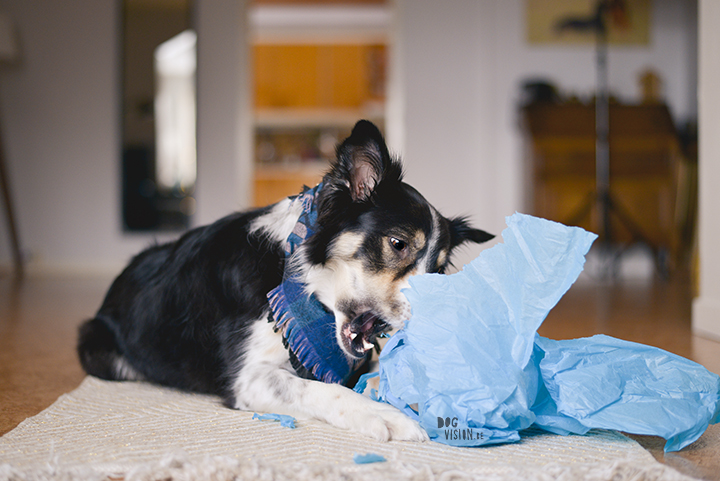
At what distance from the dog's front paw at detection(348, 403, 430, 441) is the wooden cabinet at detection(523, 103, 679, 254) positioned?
14.8 feet

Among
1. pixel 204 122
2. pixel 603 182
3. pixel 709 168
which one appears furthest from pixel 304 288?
pixel 204 122

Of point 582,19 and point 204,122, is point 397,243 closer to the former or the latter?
point 204,122

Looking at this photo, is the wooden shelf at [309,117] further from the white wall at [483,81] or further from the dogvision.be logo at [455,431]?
the dogvision.be logo at [455,431]

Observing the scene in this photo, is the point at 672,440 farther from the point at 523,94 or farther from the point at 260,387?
the point at 523,94

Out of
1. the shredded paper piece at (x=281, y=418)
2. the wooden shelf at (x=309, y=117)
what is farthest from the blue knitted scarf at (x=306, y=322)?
the wooden shelf at (x=309, y=117)

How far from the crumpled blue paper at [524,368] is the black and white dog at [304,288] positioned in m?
0.12

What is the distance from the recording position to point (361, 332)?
55.9 inches

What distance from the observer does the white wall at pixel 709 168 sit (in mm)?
2393

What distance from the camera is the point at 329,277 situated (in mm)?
1463

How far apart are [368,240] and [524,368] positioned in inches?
18.4

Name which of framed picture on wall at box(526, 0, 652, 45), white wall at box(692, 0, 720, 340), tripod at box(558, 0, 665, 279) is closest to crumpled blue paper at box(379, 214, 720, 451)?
white wall at box(692, 0, 720, 340)

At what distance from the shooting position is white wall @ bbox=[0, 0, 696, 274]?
6066mm

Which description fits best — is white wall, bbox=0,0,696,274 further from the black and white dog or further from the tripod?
the black and white dog

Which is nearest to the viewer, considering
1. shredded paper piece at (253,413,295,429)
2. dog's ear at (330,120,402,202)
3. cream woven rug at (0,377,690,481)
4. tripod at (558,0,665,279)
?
cream woven rug at (0,377,690,481)
